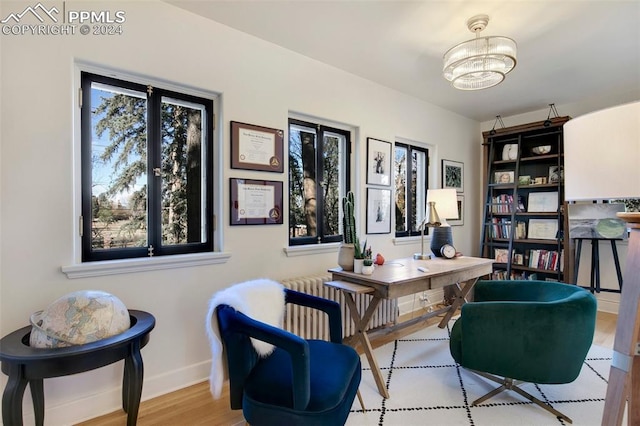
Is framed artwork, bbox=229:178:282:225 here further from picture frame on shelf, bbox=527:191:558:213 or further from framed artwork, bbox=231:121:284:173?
picture frame on shelf, bbox=527:191:558:213

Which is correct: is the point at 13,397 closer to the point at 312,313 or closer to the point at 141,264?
the point at 141,264

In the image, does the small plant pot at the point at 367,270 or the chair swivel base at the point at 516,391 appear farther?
the small plant pot at the point at 367,270

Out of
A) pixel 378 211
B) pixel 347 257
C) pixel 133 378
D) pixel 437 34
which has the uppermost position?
pixel 437 34

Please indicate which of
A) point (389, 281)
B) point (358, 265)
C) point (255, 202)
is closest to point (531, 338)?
point (389, 281)

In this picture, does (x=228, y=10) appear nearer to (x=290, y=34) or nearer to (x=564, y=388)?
(x=290, y=34)

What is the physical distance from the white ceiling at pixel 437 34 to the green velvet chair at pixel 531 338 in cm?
196

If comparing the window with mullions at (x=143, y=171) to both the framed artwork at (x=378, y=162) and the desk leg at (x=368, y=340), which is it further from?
the framed artwork at (x=378, y=162)

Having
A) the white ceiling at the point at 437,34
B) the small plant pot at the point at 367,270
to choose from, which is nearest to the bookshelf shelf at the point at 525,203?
the white ceiling at the point at 437,34

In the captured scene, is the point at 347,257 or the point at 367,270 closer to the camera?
the point at 367,270

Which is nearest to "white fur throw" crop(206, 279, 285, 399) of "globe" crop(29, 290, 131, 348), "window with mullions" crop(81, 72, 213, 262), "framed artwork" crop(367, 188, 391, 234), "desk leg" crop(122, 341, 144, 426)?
"desk leg" crop(122, 341, 144, 426)

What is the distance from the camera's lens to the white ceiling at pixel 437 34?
2.18 meters

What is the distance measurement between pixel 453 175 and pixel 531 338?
3.01 meters

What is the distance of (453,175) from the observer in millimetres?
4512

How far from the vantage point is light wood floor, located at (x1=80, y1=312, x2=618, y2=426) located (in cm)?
186
